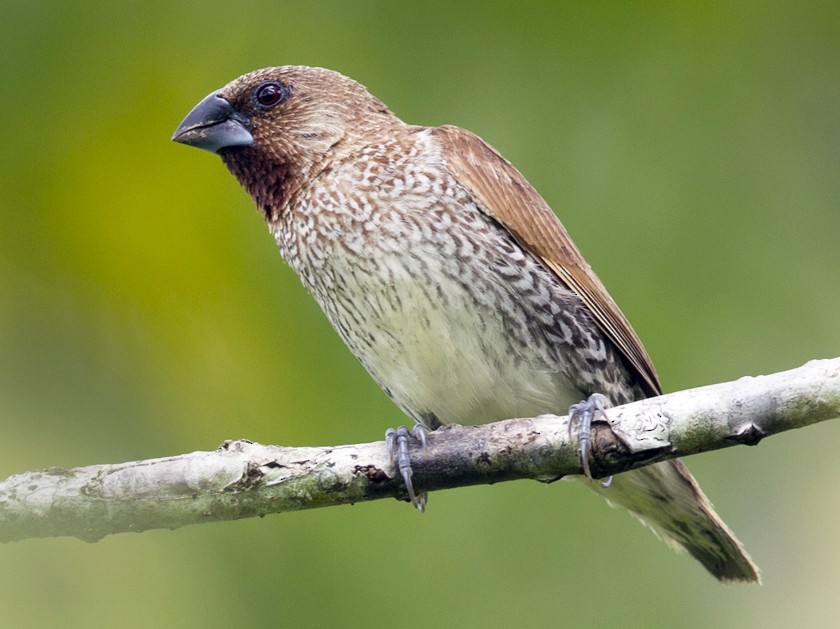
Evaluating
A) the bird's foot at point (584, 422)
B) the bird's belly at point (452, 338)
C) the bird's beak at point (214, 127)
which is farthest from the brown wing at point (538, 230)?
the bird's beak at point (214, 127)

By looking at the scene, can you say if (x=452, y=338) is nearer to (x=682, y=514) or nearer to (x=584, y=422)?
(x=584, y=422)

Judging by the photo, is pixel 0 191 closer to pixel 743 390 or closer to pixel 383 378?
pixel 383 378

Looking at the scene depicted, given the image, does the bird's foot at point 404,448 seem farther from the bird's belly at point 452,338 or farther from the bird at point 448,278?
the bird's belly at point 452,338

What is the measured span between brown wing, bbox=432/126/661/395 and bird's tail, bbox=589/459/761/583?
0.33 metres

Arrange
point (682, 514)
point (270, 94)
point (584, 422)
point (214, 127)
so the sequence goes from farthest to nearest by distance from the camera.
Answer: point (270, 94) → point (214, 127) → point (682, 514) → point (584, 422)

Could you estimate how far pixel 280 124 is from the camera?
461 centimetres

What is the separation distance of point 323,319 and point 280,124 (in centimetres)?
85

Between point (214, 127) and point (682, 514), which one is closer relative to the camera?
point (682, 514)

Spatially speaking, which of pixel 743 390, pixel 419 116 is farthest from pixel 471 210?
pixel 743 390

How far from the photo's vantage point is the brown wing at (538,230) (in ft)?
13.7

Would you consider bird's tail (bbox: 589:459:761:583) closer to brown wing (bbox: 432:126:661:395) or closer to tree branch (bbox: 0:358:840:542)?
brown wing (bbox: 432:126:661:395)

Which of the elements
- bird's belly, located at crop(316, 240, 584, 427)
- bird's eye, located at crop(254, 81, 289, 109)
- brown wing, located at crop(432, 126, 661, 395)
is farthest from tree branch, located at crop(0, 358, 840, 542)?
bird's eye, located at crop(254, 81, 289, 109)

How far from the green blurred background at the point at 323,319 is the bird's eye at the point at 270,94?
30 centimetres

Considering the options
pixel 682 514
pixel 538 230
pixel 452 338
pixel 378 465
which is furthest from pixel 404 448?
pixel 682 514
